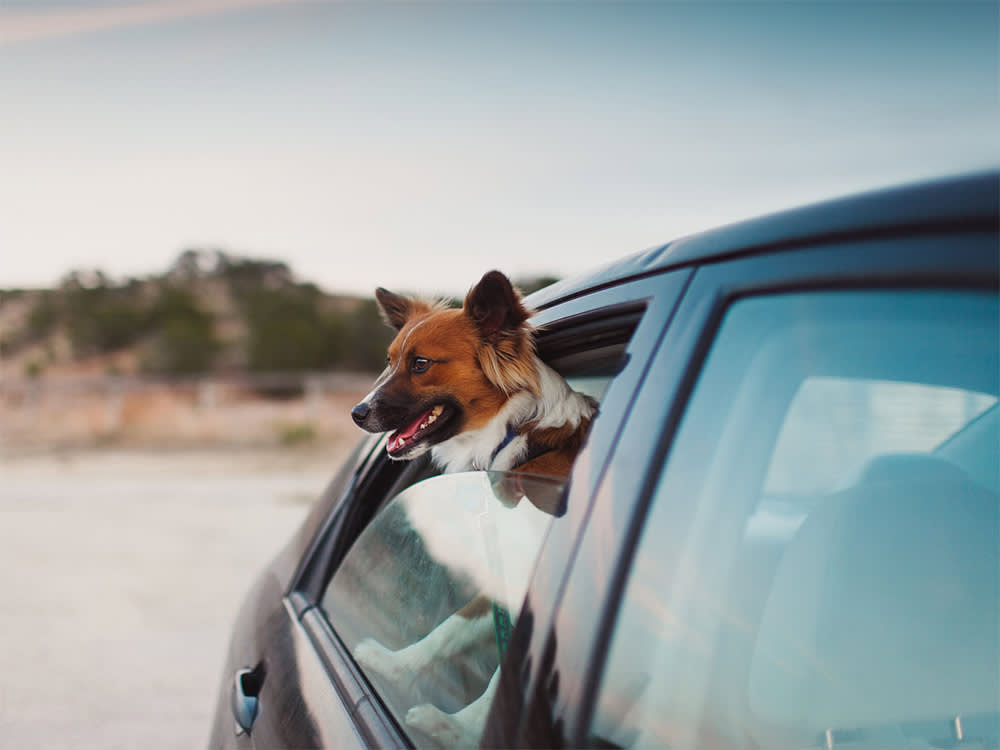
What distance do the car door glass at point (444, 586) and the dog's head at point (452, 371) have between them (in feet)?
1.44

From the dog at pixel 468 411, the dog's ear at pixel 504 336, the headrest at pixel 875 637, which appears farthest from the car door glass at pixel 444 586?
the dog's ear at pixel 504 336

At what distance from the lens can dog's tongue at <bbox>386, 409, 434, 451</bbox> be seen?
2.22m

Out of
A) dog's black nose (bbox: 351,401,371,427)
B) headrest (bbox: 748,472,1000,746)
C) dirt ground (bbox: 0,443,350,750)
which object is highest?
dog's black nose (bbox: 351,401,371,427)

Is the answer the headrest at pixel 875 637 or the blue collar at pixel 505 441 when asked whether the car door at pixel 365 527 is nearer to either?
the blue collar at pixel 505 441

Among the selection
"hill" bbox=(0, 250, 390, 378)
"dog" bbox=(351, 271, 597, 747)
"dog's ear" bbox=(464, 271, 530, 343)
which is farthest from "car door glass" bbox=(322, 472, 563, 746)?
"hill" bbox=(0, 250, 390, 378)

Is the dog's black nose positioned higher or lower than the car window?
higher

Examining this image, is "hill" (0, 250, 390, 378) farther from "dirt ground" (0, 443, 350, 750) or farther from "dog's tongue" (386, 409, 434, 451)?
"dog's tongue" (386, 409, 434, 451)

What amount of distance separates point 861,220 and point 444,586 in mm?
1062

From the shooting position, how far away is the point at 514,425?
222cm

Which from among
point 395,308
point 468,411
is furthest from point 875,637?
point 395,308

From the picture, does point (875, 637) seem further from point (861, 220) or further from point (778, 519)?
point (861, 220)

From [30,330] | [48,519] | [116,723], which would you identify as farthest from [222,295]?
[116,723]

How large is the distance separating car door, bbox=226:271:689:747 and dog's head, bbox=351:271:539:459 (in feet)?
0.42

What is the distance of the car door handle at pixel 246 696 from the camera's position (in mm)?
1739
